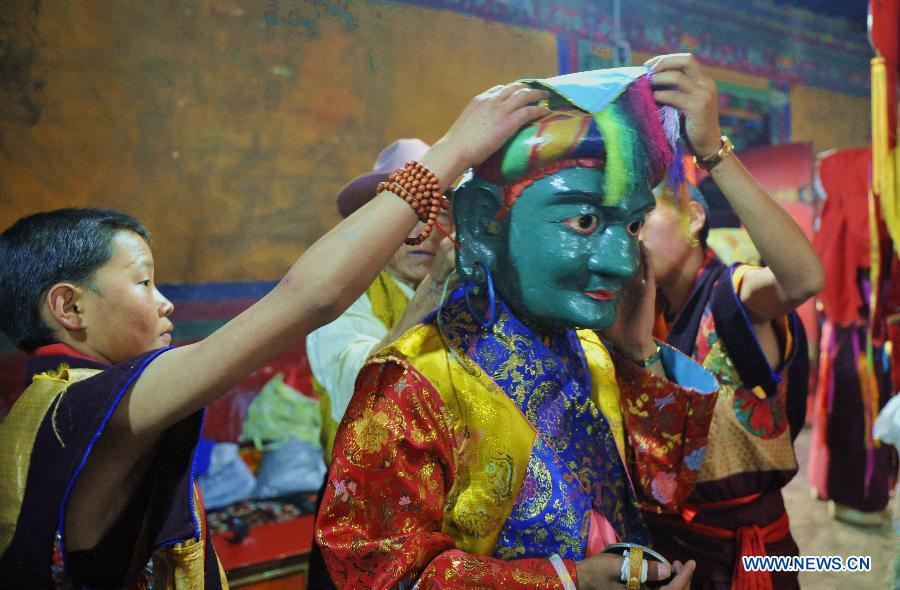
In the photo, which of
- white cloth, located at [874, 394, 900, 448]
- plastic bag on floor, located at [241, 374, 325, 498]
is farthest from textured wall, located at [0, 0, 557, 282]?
white cloth, located at [874, 394, 900, 448]

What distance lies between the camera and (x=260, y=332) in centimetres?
97

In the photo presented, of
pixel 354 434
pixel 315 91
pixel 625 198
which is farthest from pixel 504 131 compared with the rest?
pixel 315 91

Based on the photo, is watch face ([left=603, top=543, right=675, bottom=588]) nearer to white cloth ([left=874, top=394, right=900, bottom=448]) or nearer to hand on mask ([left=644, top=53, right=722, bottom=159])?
hand on mask ([left=644, top=53, right=722, bottom=159])

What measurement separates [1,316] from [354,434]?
2.01 feet

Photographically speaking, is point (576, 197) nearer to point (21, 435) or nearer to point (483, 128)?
point (483, 128)

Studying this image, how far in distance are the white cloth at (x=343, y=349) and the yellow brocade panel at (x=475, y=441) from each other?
0.70 m

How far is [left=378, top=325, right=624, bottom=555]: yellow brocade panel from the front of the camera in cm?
109

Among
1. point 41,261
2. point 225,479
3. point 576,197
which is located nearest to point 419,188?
point 576,197

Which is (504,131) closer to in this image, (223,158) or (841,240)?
(223,158)

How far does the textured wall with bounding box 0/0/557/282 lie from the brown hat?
0.77 ft

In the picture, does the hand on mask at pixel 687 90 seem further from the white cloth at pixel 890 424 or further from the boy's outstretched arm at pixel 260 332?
the white cloth at pixel 890 424

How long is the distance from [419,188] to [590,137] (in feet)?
0.93

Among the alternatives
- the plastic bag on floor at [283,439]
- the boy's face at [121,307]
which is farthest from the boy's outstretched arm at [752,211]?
the plastic bag on floor at [283,439]

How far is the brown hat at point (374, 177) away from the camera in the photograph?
2084 mm
